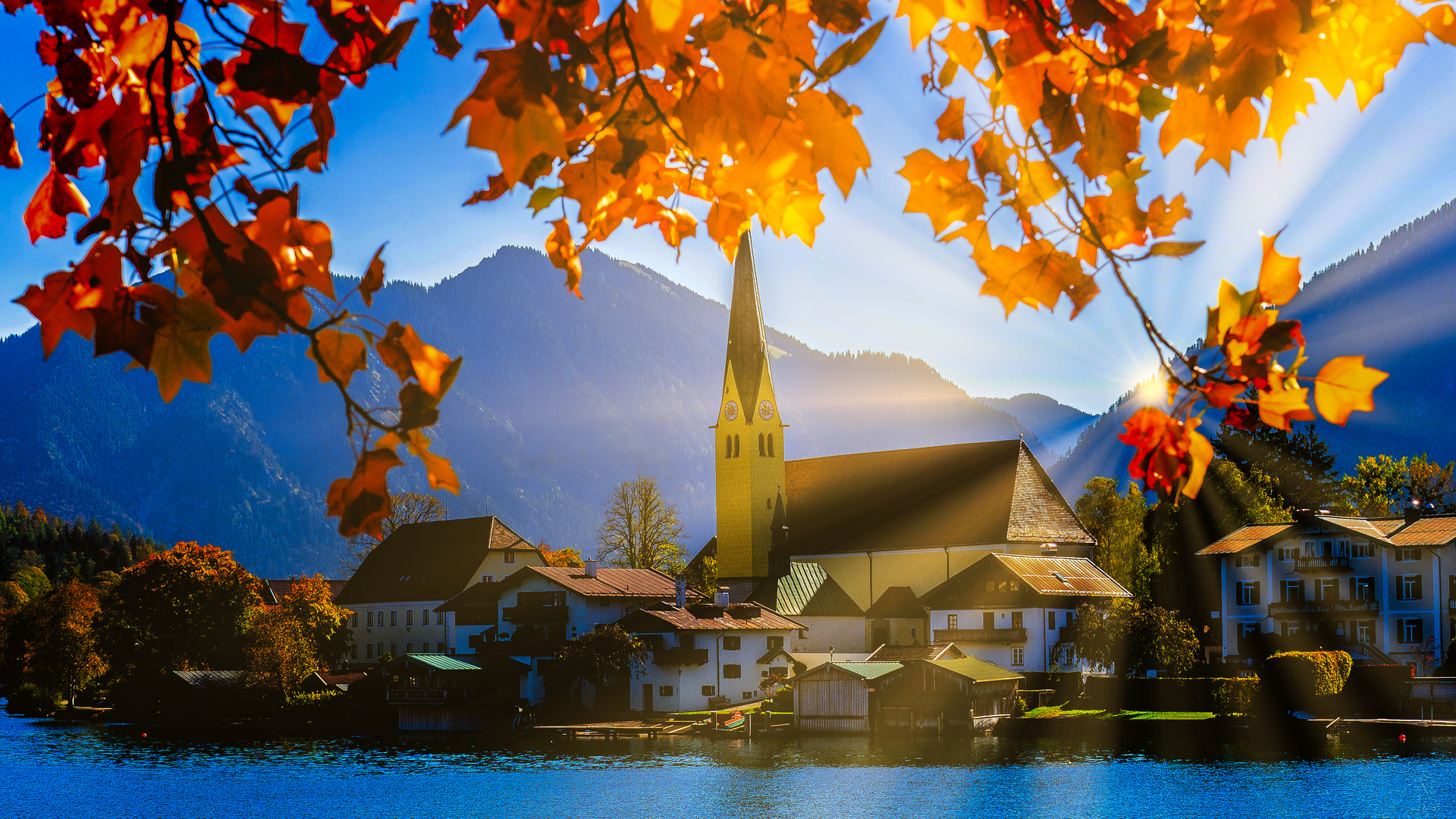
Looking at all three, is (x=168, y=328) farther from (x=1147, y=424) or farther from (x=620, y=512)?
(x=620, y=512)

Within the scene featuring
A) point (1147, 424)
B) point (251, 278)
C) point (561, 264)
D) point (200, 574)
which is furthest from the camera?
point (200, 574)

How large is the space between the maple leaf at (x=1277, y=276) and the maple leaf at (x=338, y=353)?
201 cm

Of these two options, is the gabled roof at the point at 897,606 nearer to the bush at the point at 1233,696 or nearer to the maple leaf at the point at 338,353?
the bush at the point at 1233,696

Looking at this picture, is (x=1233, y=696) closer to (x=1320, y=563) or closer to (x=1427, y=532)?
(x=1320, y=563)

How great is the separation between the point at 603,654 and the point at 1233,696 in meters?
30.9

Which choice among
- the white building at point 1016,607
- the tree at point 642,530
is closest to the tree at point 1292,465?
the white building at point 1016,607

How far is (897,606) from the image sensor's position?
71500mm

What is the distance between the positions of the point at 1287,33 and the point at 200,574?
74531 millimetres

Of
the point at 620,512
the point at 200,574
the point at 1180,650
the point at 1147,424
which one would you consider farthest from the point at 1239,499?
the point at 1147,424

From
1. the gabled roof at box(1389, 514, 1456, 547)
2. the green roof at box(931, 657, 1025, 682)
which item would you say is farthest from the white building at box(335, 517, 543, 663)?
the gabled roof at box(1389, 514, 1456, 547)

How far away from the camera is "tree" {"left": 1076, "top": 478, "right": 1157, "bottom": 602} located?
73.5 m

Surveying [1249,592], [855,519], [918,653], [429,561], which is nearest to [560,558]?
[429,561]

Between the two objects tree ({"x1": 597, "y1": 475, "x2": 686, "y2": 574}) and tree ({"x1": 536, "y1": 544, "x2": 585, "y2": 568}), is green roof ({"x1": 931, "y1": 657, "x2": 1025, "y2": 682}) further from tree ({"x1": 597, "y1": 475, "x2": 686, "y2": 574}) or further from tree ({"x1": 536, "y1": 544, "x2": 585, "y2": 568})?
tree ({"x1": 597, "y1": 475, "x2": 686, "y2": 574})

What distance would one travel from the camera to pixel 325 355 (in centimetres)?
243
